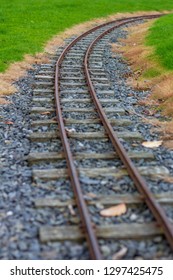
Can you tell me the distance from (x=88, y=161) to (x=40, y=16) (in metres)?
20.5

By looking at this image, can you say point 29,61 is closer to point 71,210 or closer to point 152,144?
point 152,144

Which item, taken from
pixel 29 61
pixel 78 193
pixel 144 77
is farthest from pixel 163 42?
pixel 78 193

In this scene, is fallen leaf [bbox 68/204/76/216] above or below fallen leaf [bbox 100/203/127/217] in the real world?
above

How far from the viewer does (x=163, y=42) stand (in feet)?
58.8

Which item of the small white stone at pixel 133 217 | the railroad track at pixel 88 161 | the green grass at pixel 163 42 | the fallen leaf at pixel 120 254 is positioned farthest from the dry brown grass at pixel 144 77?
the fallen leaf at pixel 120 254

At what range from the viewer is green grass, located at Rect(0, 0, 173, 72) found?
730 inches

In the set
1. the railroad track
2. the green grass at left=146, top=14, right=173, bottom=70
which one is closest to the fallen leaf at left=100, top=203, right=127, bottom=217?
the railroad track

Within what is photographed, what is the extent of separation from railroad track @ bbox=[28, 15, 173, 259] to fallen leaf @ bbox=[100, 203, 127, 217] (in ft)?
0.33

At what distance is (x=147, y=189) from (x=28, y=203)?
1.80m

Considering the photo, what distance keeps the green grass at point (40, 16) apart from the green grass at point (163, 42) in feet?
15.3

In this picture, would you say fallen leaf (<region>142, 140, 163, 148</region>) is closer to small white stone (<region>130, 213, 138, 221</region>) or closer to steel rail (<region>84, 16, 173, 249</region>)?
steel rail (<region>84, 16, 173, 249</region>)

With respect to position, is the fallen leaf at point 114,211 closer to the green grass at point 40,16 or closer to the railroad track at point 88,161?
the railroad track at point 88,161

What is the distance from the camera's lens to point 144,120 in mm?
10859

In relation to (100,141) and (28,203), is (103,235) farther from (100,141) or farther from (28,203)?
(100,141)
